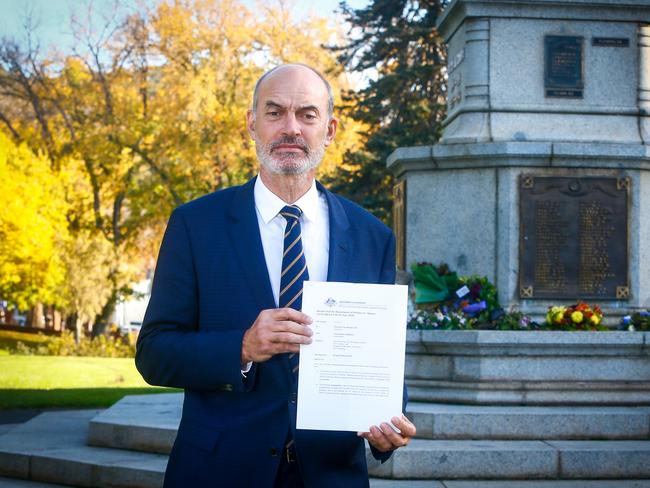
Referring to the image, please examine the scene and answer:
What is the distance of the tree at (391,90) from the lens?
24.5m

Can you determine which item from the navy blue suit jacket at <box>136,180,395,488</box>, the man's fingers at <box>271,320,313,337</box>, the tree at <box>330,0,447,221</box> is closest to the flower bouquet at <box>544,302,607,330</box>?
the navy blue suit jacket at <box>136,180,395,488</box>

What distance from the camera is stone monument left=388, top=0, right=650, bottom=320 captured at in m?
9.30

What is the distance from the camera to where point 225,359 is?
2.93 m

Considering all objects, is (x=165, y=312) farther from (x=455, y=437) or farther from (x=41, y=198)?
(x=41, y=198)

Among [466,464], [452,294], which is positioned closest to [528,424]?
[466,464]

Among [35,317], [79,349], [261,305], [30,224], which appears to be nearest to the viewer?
[261,305]

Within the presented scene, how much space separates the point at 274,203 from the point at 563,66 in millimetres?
7469

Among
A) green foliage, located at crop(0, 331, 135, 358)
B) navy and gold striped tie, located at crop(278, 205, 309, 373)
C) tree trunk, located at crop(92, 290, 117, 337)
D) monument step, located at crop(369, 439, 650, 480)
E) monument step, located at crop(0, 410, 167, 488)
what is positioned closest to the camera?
navy and gold striped tie, located at crop(278, 205, 309, 373)

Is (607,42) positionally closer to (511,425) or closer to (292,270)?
(511,425)

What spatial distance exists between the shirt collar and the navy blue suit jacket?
0.05 meters

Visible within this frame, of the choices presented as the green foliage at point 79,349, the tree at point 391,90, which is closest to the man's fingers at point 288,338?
the tree at point 391,90

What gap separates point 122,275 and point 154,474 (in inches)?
1074

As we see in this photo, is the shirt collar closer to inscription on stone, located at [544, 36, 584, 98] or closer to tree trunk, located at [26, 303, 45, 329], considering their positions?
inscription on stone, located at [544, 36, 584, 98]

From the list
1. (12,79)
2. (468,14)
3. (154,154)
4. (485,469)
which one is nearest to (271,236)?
(485,469)
